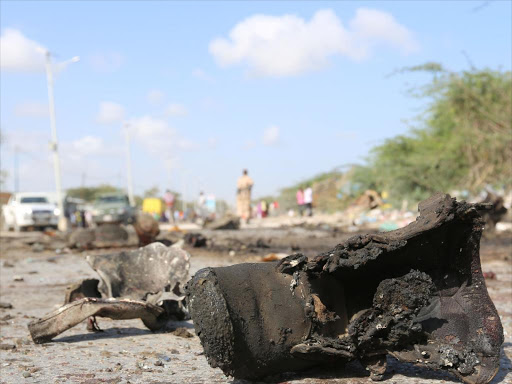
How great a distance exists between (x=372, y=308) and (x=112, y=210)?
26.2 metres

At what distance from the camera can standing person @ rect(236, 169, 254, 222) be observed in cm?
2362

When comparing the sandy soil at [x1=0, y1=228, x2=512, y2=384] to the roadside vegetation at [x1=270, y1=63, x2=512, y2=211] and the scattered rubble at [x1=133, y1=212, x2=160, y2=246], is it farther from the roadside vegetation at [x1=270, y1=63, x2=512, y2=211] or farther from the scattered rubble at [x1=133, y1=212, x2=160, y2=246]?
the roadside vegetation at [x1=270, y1=63, x2=512, y2=211]

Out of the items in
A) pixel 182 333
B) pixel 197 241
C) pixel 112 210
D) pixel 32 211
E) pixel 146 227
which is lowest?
pixel 182 333

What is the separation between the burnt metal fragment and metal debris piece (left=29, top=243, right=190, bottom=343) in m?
1.43

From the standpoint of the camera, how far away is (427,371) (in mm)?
3281

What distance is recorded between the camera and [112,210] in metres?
28.4

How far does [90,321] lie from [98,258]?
89 cm

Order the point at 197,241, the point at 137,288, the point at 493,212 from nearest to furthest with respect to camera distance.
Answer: the point at 137,288, the point at 197,241, the point at 493,212

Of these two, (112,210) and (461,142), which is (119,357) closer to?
(461,142)

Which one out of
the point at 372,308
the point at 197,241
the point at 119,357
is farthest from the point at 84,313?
the point at 197,241

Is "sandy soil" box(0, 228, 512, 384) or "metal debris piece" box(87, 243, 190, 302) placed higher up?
"metal debris piece" box(87, 243, 190, 302)

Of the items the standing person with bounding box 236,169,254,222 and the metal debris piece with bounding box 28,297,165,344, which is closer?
the metal debris piece with bounding box 28,297,165,344

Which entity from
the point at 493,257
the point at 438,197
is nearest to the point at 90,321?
the point at 438,197

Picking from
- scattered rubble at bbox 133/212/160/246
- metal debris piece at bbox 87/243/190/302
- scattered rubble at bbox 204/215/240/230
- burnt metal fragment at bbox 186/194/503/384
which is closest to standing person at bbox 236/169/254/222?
scattered rubble at bbox 204/215/240/230
